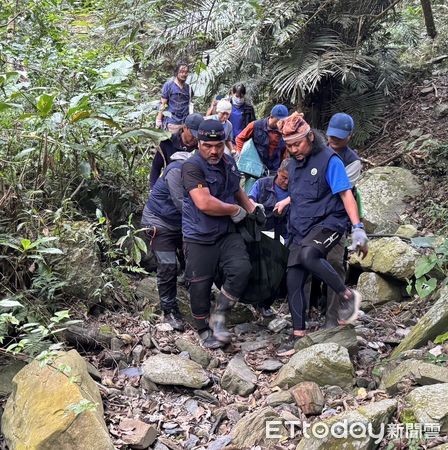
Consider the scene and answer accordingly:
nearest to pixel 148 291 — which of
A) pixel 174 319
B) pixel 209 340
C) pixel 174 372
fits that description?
pixel 174 319

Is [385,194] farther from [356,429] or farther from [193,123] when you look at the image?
[356,429]

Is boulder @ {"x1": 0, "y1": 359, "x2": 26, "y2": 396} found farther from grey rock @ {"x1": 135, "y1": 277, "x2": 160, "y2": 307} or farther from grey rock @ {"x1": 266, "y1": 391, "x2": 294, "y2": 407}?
grey rock @ {"x1": 266, "y1": 391, "x2": 294, "y2": 407}

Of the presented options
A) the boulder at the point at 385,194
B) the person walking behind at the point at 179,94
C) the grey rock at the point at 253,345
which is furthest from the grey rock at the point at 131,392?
the person walking behind at the point at 179,94

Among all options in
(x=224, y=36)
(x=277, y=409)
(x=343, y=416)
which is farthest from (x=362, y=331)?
(x=224, y=36)

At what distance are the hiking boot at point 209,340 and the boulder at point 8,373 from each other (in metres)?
1.46

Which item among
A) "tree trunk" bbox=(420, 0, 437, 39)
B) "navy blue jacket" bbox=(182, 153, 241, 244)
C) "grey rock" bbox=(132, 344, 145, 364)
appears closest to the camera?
"grey rock" bbox=(132, 344, 145, 364)

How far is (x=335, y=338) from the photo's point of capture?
13.6 ft

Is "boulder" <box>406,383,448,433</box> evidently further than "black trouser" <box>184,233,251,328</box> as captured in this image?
No

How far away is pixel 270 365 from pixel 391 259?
80.7 inches

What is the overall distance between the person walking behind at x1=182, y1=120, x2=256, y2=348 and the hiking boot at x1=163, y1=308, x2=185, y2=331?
0.76ft

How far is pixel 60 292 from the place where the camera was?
4.50m

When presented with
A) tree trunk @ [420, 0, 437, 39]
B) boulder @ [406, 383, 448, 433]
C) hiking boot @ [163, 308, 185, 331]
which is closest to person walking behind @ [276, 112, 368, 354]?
hiking boot @ [163, 308, 185, 331]

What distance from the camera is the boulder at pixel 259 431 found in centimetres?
313

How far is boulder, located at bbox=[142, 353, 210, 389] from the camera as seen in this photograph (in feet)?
12.8
